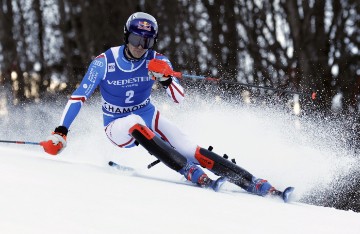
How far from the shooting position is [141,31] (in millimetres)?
5863

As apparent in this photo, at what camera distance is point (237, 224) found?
371 centimetres

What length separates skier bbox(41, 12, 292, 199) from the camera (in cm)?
547

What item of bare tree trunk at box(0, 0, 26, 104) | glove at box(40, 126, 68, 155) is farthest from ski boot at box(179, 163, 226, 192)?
bare tree trunk at box(0, 0, 26, 104)

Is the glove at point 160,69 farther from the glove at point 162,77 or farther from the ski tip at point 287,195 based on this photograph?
the ski tip at point 287,195

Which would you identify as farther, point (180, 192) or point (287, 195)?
point (287, 195)

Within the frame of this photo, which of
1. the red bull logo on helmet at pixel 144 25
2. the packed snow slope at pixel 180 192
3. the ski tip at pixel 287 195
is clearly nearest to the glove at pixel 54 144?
the packed snow slope at pixel 180 192

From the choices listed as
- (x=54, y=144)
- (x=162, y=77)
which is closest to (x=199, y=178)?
(x=162, y=77)

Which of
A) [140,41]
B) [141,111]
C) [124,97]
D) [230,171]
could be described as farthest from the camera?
[141,111]

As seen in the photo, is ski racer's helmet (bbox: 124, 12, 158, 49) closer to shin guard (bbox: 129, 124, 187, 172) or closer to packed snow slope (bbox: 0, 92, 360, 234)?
shin guard (bbox: 129, 124, 187, 172)

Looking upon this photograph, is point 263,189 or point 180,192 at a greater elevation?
point 180,192

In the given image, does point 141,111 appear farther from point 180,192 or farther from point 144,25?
point 180,192

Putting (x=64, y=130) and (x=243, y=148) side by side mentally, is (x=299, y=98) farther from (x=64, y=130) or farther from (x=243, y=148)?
(x=64, y=130)

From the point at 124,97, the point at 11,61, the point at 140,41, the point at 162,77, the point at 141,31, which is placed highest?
the point at 141,31

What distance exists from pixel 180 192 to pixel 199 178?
0.85 metres
